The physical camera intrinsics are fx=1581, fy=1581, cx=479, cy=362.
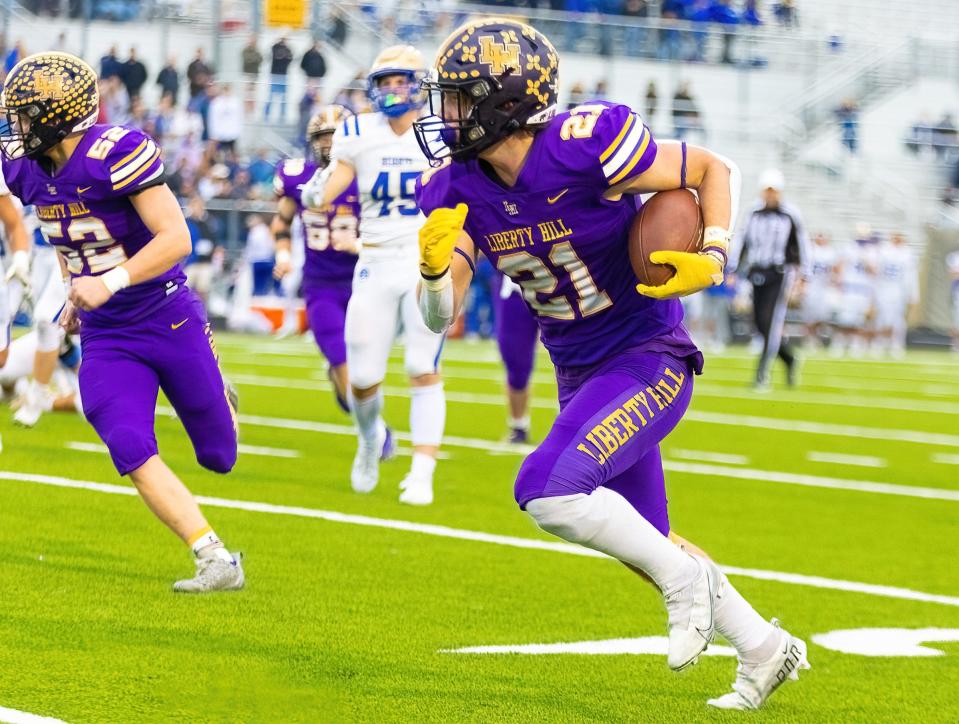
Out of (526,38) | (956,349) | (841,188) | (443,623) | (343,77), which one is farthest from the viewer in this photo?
(841,188)

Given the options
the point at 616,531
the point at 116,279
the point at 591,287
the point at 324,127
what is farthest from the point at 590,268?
the point at 324,127

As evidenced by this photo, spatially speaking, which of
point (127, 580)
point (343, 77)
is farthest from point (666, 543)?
point (343, 77)

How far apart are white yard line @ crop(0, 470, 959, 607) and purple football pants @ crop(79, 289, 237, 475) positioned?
1.17m

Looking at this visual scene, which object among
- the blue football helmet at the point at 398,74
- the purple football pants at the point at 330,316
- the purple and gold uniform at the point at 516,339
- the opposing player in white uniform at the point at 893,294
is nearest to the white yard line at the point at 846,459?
the purple and gold uniform at the point at 516,339

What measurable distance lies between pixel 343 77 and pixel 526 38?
1931 centimetres

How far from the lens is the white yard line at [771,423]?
→ 10.9 metres

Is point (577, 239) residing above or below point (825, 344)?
above

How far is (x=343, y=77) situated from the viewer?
22844mm

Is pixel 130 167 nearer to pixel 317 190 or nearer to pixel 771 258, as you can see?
pixel 317 190

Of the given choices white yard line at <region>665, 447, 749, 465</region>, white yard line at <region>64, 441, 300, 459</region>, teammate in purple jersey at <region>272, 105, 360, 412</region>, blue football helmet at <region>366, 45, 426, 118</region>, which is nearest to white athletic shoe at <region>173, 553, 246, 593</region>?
blue football helmet at <region>366, 45, 426, 118</region>

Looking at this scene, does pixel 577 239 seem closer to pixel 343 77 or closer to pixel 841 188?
pixel 343 77

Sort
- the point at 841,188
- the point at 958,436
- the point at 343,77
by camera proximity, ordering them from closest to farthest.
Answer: the point at 958,436 < the point at 343,77 < the point at 841,188

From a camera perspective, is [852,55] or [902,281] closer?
[902,281]

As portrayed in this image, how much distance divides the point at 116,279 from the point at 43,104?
0.58 m
